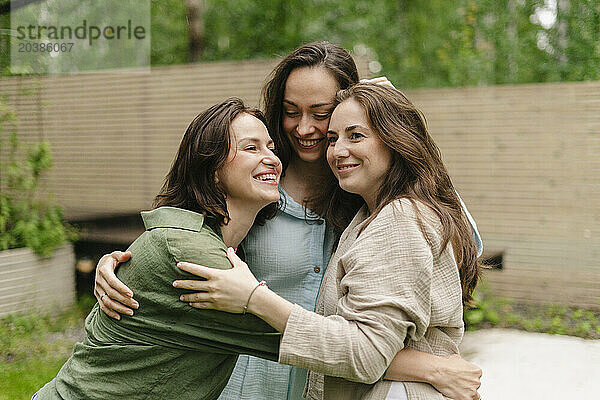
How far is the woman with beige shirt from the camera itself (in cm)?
141

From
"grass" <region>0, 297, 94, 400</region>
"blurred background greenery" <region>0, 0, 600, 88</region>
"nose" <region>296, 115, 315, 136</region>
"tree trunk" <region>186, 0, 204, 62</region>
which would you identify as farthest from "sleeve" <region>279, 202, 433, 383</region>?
"tree trunk" <region>186, 0, 204, 62</region>

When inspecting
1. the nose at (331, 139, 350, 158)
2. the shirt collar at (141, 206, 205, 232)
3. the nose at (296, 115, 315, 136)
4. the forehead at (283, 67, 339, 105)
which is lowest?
the shirt collar at (141, 206, 205, 232)

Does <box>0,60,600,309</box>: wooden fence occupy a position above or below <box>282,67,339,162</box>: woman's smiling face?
below

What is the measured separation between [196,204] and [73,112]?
14.0 feet

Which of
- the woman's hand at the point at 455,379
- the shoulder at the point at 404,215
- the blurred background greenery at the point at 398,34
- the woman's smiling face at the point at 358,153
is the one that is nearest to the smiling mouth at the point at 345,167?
the woman's smiling face at the point at 358,153

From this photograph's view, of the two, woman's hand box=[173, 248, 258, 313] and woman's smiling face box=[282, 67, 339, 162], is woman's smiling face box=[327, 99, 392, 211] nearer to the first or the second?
woman's smiling face box=[282, 67, 339, 162]

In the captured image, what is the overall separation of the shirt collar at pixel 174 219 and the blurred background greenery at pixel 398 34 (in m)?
5.02

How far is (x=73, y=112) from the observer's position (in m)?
5.65

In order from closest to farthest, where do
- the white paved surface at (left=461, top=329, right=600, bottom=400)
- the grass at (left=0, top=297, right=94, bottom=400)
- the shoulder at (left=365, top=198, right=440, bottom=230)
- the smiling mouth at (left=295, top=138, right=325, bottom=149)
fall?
the shoulder at (left=365, top=198, right=440, bottom=230)
the smiling mouth at (left=295, top=138, right=325, bottom=149)
the grass at (left=0, top=297, right=94, bottom=400)
the white paved surface at (left=461, top=329, right=600, bottom=400)

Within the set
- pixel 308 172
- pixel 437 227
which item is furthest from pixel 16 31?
pixel 437 227

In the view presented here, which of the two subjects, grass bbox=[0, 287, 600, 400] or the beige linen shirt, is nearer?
the beige linen shirt

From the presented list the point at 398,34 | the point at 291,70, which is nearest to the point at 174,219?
the point at 291,70

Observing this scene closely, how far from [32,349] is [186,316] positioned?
2.94 meters

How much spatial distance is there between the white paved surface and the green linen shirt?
2.64 metres
